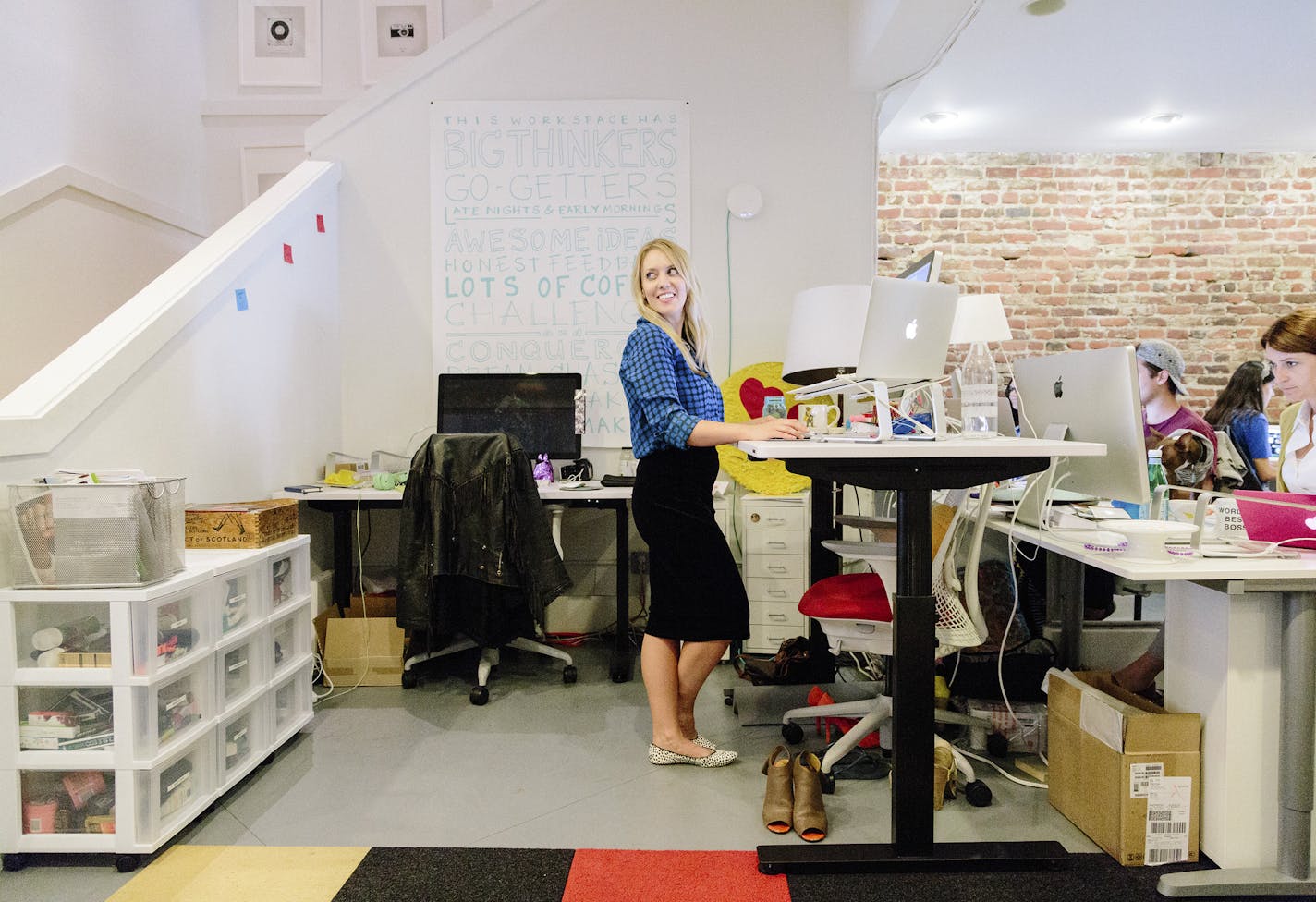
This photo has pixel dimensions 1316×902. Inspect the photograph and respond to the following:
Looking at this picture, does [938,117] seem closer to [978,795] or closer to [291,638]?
[978,795]

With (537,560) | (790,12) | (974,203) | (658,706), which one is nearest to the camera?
(658,706)

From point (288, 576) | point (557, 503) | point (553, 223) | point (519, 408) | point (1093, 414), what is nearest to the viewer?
point (1093, 414)

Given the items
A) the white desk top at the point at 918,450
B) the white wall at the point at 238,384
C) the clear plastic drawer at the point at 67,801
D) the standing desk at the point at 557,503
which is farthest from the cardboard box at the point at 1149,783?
the white wall at the point at 238,384

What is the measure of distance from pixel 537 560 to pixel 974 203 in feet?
12.6

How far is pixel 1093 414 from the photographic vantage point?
2.01 meters

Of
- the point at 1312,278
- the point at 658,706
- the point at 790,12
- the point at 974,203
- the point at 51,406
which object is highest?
the point at 790,12

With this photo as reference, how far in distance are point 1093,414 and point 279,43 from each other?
16.2ft

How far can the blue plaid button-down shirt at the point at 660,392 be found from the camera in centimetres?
211

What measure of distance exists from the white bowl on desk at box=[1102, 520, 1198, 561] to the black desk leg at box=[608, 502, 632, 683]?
181 cm

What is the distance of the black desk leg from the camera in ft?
10.4

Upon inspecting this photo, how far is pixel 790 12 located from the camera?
3.76 meters

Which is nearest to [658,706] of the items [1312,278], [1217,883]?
[1217,883]

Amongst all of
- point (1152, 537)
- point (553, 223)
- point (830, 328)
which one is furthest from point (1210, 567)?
point (553, 223)

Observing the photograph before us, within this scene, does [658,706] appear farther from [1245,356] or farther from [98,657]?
[1245,356]
